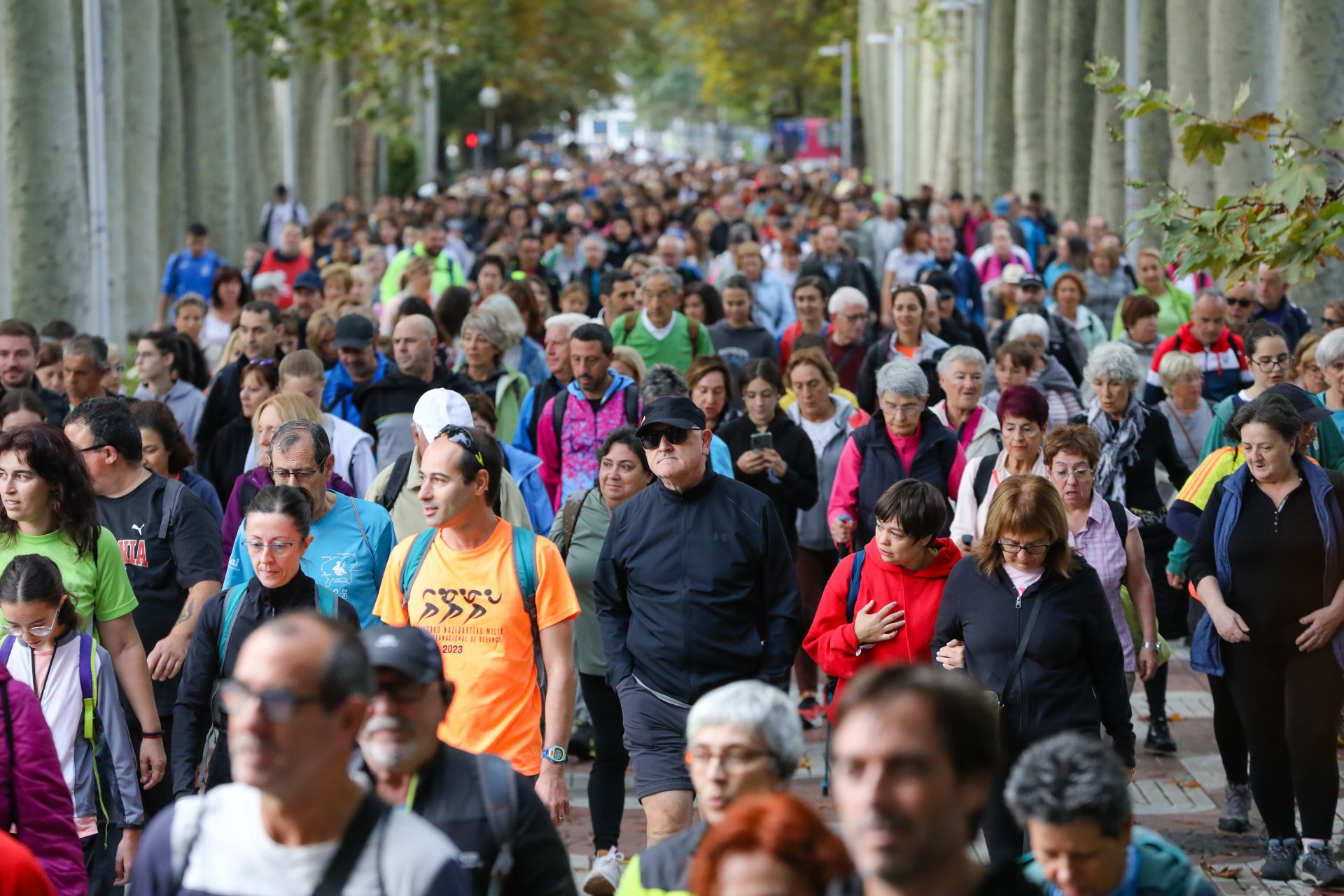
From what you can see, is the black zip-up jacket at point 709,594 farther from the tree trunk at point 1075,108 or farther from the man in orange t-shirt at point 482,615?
the tree trunk at point 1075,108

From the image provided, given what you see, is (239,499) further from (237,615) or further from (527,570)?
(527,570)

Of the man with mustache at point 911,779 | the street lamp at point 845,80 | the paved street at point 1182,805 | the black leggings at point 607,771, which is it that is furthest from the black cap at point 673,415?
the street lamp at point 845,80

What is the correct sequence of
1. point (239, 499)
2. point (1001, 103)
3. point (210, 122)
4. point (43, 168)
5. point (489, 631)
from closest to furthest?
point (489, 631)
point (239, 499)
point (43, 168)
point (210, 122)
point (1001, 103)

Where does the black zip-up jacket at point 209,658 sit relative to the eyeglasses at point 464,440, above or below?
below

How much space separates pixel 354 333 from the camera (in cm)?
1077

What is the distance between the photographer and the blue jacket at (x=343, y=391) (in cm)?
1060

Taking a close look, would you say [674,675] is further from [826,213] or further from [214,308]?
[826,213]

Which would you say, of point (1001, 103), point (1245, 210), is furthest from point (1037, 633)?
point (1001, 103)

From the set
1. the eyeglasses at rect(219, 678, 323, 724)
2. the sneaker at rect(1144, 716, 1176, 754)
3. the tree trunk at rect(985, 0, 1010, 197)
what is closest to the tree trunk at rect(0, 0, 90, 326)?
the sneaker at rect(1144, 716, 1176, 754)

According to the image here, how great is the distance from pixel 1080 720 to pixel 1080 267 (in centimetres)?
1169

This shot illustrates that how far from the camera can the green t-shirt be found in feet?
21.2

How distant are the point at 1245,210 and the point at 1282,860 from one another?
2620 millimetres

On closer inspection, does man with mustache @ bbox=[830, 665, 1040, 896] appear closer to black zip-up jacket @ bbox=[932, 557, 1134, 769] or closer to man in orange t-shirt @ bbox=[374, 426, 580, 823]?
man in orange t-shirt @ bbox=[374, 426, 580, 823]

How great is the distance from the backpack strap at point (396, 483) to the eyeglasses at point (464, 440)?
182cm
